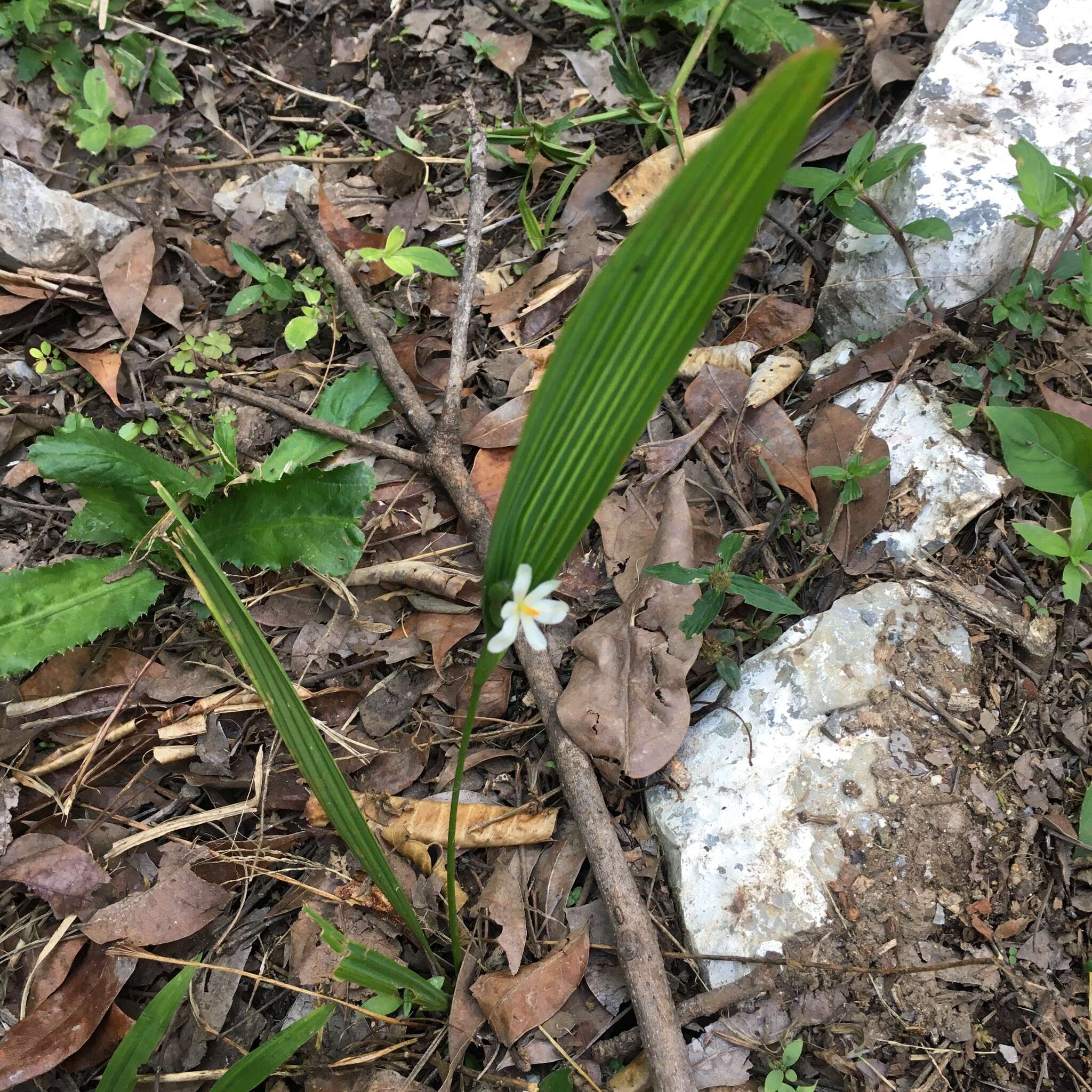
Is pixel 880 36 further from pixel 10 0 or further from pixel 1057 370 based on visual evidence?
pixel 10 0

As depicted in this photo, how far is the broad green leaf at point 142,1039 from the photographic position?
1.38m

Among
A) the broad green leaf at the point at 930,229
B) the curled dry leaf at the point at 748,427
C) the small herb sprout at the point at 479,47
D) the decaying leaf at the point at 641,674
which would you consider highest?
the broad green leaf at the point at 930,229

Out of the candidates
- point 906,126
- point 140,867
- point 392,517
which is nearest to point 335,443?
point 392,517

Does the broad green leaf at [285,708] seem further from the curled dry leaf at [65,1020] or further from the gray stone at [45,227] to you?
the gray stone at [45,227]

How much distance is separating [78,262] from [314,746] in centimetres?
196

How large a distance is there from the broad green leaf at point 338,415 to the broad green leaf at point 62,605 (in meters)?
0.42

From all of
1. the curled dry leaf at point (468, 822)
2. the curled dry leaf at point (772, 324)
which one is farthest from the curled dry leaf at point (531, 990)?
the curled dry leaf at point (772, 324)

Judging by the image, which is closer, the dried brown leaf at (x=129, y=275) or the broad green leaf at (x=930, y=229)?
the broad green leaf at (x=930, y=229)

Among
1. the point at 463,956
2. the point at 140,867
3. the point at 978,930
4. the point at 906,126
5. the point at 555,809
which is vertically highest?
the point at 906,126

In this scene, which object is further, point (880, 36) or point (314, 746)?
point (880, 36)

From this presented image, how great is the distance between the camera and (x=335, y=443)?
6.98ft

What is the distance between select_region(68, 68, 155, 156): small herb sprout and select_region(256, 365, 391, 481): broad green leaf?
4.04 ft

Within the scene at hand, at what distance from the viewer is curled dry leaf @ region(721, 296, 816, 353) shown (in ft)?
7.06

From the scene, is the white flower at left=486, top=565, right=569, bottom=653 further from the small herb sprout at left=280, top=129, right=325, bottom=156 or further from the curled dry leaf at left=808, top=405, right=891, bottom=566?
the small herb sprout at left=280, top=129, right=325, bottom=156
